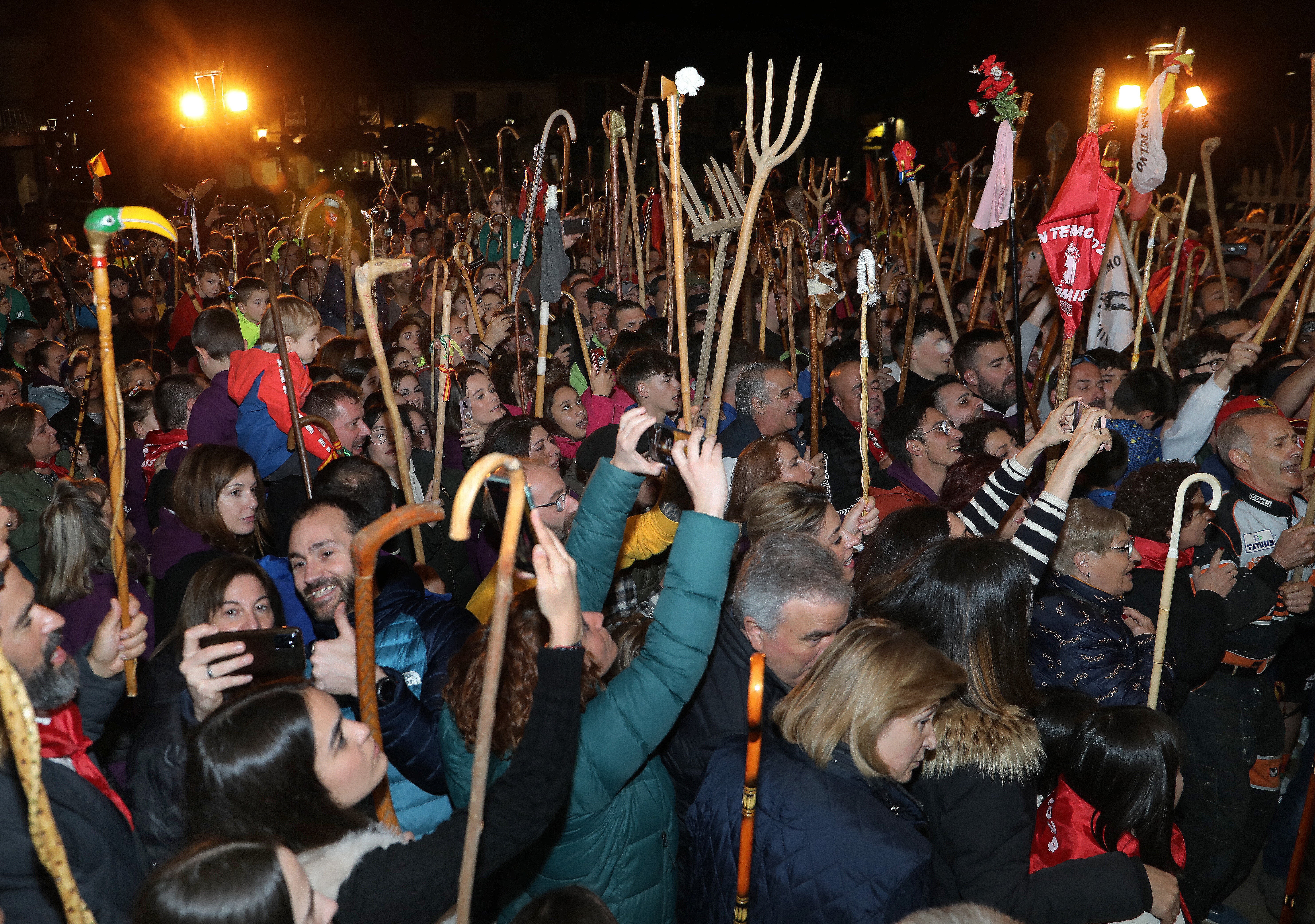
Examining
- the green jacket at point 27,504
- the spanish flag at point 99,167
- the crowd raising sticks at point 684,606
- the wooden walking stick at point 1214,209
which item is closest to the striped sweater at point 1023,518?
the crowd raising sticks at point 684,606

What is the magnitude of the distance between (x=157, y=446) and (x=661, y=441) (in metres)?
3.29

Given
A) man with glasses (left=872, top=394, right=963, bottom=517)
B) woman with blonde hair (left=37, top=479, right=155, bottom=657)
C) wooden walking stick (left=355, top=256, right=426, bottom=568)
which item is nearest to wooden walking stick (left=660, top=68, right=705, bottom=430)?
wooden walking stick (left=355, top=256, right=426, bottom=568)

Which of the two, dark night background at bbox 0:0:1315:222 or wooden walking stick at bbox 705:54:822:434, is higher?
dark night background at bbox 0:0:1315:222

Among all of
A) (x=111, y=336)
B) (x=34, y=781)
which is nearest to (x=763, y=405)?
(x=111, y=336)

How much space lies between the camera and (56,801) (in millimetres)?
1826

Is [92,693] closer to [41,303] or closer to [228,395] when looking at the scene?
[228,395]

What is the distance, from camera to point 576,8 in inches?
1642

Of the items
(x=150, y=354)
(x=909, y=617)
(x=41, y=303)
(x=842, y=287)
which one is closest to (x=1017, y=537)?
(x=909, y=617)

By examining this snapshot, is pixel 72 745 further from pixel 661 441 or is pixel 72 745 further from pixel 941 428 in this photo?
pixel 941 428

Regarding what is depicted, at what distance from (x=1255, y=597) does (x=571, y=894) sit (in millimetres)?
2802

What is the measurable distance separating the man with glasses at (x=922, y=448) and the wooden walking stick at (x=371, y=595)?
281 cm

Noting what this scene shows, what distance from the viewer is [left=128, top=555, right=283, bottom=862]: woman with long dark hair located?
210 cm

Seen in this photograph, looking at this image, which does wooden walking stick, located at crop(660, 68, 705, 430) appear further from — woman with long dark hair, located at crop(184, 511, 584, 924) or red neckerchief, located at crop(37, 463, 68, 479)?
red neckerchief, located at crop(37, 463, 68, 479)

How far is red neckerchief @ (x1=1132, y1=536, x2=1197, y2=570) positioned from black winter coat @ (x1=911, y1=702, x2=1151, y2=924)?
166cm
